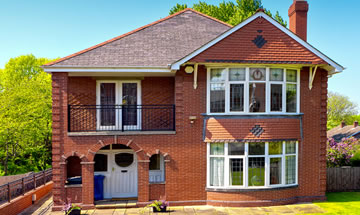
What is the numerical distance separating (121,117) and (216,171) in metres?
4.47

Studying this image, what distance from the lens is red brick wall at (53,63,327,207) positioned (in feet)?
36.6

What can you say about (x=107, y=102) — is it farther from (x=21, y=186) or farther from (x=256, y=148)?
(x=256, y=148)

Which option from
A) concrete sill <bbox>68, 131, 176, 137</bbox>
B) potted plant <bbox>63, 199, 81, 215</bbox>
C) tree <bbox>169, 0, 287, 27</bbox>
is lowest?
potted plant <bbox>63, 199, 81, 215</bbox>

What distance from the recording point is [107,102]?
12.5 metres

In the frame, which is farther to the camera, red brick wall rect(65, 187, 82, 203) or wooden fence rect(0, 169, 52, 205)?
red brick wall rect(65, 187, 82, 203)

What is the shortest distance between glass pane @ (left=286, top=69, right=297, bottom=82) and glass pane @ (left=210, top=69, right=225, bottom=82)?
99.5 inches

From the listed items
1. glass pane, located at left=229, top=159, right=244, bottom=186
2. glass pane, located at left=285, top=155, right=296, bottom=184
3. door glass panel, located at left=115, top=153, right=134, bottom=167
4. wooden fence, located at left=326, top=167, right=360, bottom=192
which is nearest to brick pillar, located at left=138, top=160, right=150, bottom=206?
door glass panel, located at left=115, top=153, right=134, bottom=167

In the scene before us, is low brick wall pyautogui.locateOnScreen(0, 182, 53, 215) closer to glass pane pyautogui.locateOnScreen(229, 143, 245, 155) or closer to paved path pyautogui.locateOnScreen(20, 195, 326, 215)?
paved path pyautogui.locateOnScreen(20, 195, 326, 215)

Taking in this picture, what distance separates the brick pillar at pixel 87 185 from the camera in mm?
11141

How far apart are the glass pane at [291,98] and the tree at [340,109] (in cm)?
5211

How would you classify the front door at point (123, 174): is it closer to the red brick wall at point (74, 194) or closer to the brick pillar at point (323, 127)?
the red brick wall at point (74, 194)

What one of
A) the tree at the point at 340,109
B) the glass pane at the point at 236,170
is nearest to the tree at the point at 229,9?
the glass pane at the point at 236,170

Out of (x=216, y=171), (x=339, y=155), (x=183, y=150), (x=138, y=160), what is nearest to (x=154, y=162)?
(x=138, y=160)

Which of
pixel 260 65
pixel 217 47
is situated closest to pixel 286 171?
pixel 260 65
